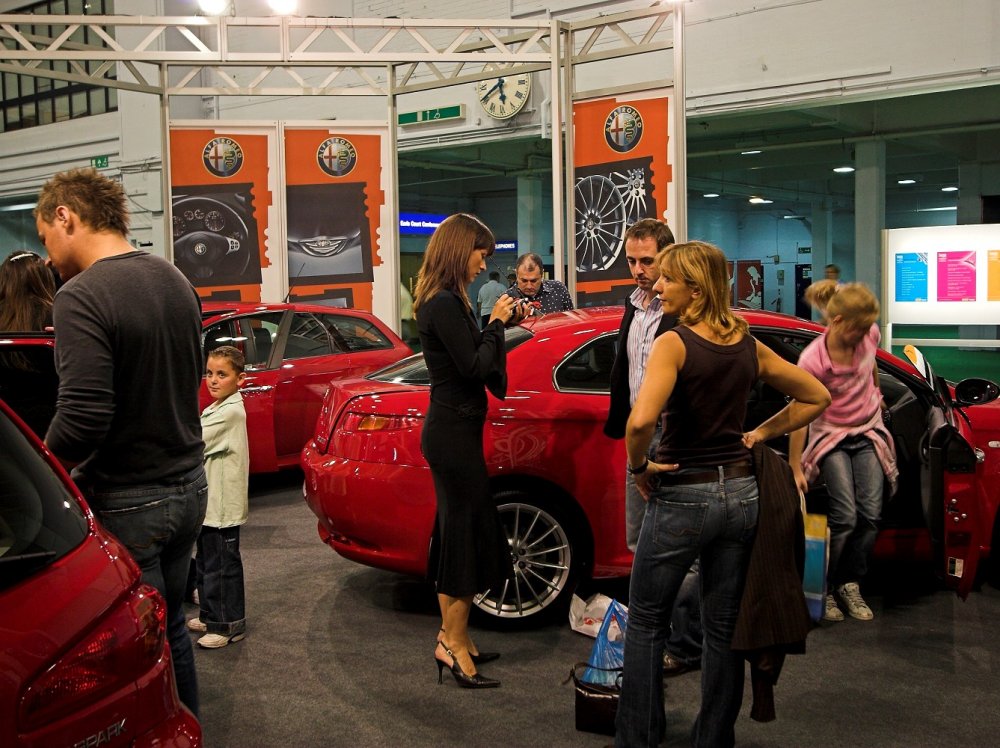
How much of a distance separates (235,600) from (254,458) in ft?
9.46

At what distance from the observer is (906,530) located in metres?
4.76

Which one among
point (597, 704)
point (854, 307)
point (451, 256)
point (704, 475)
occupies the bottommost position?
point (597, 704)

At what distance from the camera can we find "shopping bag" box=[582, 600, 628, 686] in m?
3.46

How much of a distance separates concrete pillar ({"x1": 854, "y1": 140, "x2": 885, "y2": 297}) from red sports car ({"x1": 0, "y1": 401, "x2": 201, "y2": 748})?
52.6ft

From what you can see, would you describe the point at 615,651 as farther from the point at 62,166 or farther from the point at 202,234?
the point at 62,166

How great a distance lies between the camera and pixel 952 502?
162 inches

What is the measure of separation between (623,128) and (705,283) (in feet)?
19.3

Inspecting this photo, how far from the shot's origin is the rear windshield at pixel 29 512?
191 cm

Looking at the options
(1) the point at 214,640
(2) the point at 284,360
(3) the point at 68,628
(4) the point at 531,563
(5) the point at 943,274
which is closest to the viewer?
(3) the point at 68,628

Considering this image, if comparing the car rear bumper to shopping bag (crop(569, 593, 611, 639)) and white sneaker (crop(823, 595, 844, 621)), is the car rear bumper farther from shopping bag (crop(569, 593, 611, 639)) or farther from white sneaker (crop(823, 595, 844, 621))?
white sneaker (crop(823, 595, 844, 621))

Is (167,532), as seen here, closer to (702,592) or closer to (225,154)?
(702,592)

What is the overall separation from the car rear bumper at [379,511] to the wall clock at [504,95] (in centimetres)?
1196

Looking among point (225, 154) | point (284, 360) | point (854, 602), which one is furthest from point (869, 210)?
point (854, 602)

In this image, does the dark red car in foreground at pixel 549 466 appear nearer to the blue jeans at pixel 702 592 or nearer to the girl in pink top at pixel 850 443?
the girl in pink top at pixel 850 443
